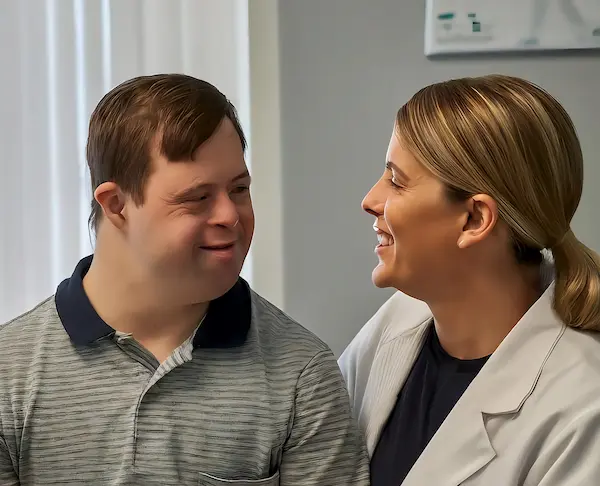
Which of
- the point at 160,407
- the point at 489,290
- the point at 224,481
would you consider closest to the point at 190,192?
the point at 160,407

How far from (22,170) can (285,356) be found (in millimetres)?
859

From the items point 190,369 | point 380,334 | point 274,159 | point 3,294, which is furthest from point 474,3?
point 3,294

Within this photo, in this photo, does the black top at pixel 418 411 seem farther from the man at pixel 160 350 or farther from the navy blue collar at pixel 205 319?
the navy blue collar at pixel 205 319

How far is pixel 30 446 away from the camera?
3.38 feet

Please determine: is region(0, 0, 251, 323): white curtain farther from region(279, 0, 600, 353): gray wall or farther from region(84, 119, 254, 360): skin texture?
region(84, 119, 254, 360): skin texture

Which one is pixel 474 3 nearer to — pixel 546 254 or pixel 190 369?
pixel 546 254

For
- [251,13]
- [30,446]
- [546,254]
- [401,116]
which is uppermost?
[251,13]

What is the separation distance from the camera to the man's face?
3.27 feet

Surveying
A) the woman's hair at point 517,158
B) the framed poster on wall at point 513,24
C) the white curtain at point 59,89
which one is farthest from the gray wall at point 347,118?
the woman's hair at point 517,158

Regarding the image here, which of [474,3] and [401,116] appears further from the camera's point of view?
[474,3]

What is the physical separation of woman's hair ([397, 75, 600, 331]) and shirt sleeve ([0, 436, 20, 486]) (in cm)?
76

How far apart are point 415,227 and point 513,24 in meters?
0.68

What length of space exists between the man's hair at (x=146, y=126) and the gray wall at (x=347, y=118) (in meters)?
0.62

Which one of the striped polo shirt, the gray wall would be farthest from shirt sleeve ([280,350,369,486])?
the gray wall
